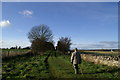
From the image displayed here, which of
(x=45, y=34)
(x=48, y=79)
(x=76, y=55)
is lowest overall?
(x=48, y=79)

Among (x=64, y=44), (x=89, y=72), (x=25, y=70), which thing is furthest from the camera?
(x=64, y=44)

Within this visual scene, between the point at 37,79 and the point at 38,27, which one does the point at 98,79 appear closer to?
the point at 37,79

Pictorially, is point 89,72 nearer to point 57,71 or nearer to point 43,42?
point 57,71

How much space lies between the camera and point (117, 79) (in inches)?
439

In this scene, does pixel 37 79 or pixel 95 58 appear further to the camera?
pixel 95 58

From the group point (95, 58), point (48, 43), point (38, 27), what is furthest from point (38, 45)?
point (95, 58)

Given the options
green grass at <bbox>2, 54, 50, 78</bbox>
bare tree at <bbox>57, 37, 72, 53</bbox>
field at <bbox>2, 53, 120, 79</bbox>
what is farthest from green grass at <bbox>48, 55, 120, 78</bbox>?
bare tree at <bbox>57, 37, 72, 53</bbox>

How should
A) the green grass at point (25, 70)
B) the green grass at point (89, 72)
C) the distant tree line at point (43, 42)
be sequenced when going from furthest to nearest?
1. the distant tree line at point (43, 42)
2. the green grass at point (25, 70)
3. the green grass at point (89, 72)

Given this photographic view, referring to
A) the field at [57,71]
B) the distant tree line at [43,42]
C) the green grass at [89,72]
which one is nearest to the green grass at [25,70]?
the field at [57,71]

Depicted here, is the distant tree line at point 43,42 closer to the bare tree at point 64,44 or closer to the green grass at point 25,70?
the bare tree at point 64,44

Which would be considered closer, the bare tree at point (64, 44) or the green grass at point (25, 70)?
the green grass at point (25, 70)

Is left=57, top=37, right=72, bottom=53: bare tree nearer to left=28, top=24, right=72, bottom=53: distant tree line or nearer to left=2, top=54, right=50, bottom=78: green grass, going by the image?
left=28, top=24, right=72, bottom=53: distant tree line

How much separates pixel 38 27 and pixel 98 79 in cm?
6126

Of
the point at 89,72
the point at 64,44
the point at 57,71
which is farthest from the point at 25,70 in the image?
the point at 64,44
